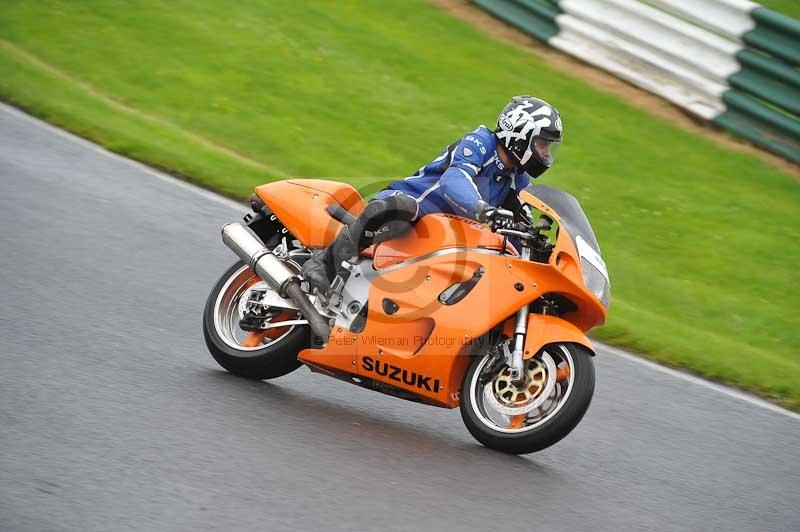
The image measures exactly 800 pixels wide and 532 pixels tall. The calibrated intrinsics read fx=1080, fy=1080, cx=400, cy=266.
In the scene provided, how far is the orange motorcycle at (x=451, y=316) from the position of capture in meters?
5.29

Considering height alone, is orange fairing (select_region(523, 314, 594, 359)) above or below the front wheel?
above

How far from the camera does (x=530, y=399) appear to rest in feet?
17.5

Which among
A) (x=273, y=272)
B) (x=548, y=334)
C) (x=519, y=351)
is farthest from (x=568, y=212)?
(x=273, y=272)

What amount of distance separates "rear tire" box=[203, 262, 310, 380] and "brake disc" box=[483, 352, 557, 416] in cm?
111

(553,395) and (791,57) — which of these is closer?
(553,395)

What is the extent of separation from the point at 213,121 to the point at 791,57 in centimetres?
614

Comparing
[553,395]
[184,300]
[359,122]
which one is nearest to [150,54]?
[359,122]

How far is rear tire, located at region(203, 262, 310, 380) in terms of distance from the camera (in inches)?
232

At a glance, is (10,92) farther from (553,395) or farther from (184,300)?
(553,395)

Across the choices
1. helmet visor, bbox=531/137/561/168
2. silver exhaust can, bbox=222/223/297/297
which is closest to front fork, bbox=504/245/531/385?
helmet visor, bbox=531/137/561/168

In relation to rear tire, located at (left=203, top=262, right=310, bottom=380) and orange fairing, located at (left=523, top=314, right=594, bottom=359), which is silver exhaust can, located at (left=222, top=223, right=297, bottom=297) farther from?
orange fairing, located at (left=523, top=314, right=594, bottom=359)

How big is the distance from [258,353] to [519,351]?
152 cm

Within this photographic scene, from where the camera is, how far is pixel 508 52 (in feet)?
44.5

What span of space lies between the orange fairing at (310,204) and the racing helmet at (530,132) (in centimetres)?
101
